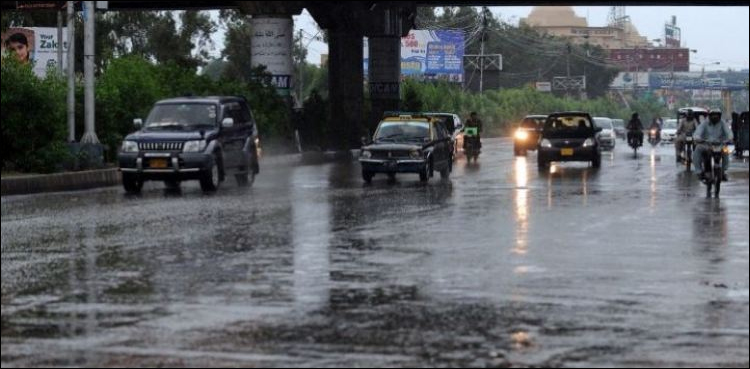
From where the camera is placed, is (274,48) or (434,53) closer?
(274,48)

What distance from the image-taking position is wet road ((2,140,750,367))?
1075cm

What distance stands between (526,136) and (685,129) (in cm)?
1463

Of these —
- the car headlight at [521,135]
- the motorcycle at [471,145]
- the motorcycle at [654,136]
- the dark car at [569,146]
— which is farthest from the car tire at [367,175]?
the motorcycle at [654,136]

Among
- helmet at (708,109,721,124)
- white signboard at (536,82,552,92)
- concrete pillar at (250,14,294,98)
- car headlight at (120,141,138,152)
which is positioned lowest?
car headlight at (120,141,138,152)

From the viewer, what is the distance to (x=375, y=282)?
14914mm

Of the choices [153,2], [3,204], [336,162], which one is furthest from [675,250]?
[153,2]

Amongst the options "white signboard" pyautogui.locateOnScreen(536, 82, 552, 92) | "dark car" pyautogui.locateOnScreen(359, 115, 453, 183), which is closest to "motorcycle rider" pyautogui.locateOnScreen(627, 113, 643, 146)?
"dark car" pyautogui.locateOnScreen(359, 115, 453, 183)

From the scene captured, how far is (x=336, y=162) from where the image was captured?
52281 millimetres

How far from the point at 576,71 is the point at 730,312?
189 m

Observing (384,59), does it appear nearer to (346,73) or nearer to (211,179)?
(346,73)

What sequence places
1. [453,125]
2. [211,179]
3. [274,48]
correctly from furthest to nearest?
1. [274,48]
2. [453,125]
3. [211,179]

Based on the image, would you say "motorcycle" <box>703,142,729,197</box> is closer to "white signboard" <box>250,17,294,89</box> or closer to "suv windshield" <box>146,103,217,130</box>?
"suv windshield" <box>146,103,217,130</box>

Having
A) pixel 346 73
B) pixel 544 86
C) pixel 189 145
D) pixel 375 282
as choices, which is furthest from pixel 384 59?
pixel 544 86

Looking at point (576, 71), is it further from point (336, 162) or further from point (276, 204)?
point (276, 204)
